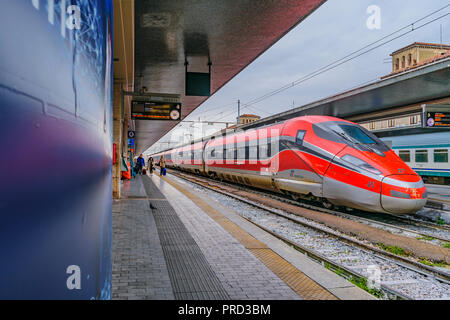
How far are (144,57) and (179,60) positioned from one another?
1.01m

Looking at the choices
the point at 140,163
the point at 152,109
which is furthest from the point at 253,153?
the point at 140,163

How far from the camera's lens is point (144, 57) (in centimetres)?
988

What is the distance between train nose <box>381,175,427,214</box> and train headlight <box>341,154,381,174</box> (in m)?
0.32

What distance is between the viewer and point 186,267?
4.59 m

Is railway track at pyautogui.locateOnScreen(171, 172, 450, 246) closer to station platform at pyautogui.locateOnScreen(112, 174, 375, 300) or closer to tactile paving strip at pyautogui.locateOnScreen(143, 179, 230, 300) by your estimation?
station platform at pyautogui.locateOnScreen(112, 174, 375, 300)

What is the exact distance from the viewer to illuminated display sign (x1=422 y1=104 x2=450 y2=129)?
14523 millimetres

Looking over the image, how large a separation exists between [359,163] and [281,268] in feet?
14.8

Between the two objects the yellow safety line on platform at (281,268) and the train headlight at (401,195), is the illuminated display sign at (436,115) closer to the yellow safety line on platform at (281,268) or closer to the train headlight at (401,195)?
the train headlight at (401,195)

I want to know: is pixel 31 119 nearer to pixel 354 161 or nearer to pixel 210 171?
pixel 354 161

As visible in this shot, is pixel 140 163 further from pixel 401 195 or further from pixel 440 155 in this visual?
pixel 401 195

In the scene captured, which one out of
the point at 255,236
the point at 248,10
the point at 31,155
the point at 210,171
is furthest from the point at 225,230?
the point at 210,171

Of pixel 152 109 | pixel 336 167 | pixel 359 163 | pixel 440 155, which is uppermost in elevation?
pixel 152 109

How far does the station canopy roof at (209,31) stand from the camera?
6562 millimetres

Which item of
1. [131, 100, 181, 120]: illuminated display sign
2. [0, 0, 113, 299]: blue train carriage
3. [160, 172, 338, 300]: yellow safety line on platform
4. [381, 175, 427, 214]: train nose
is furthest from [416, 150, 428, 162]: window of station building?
[0, 0, 113, 299]: blue train carriage
